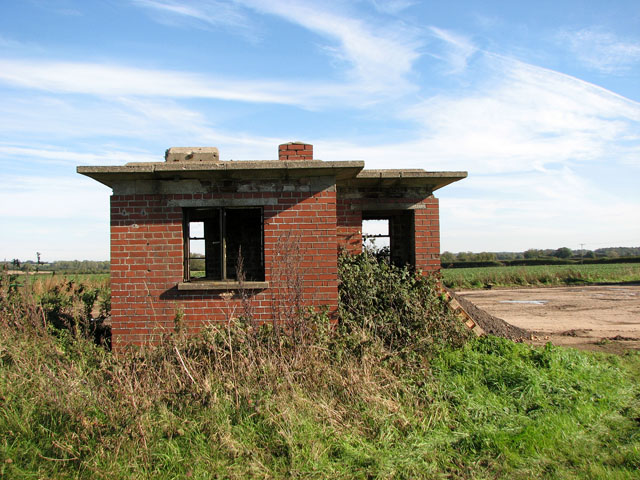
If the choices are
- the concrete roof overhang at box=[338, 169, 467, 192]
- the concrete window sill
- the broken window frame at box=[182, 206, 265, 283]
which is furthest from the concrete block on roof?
the concrete roof overhang at box=[338, 169, 467, 192]

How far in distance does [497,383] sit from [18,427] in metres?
5.44

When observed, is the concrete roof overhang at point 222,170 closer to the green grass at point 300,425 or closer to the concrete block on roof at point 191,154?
the concrete block on roof at point 191,154

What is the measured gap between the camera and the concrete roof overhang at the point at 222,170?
22.2 feet

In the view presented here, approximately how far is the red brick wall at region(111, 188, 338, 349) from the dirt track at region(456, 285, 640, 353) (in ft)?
18.2

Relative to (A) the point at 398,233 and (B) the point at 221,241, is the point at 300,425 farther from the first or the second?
(A) the point at 398,233

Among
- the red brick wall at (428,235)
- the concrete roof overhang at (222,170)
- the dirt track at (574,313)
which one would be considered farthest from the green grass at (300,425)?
the dirt track at (574,313)

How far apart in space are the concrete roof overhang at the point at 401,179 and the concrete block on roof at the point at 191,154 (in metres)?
2.44

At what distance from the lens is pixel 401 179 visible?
870cm

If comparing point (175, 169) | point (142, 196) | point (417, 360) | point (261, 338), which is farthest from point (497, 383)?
point (142, 196)

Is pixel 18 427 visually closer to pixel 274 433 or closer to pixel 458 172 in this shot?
pixel 274 433

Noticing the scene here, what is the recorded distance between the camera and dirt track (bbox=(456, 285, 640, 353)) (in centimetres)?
1025

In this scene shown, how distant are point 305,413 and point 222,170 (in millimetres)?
3816

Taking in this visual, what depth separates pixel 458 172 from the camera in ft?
27.6

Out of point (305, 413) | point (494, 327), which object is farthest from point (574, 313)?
point (305, 413)
